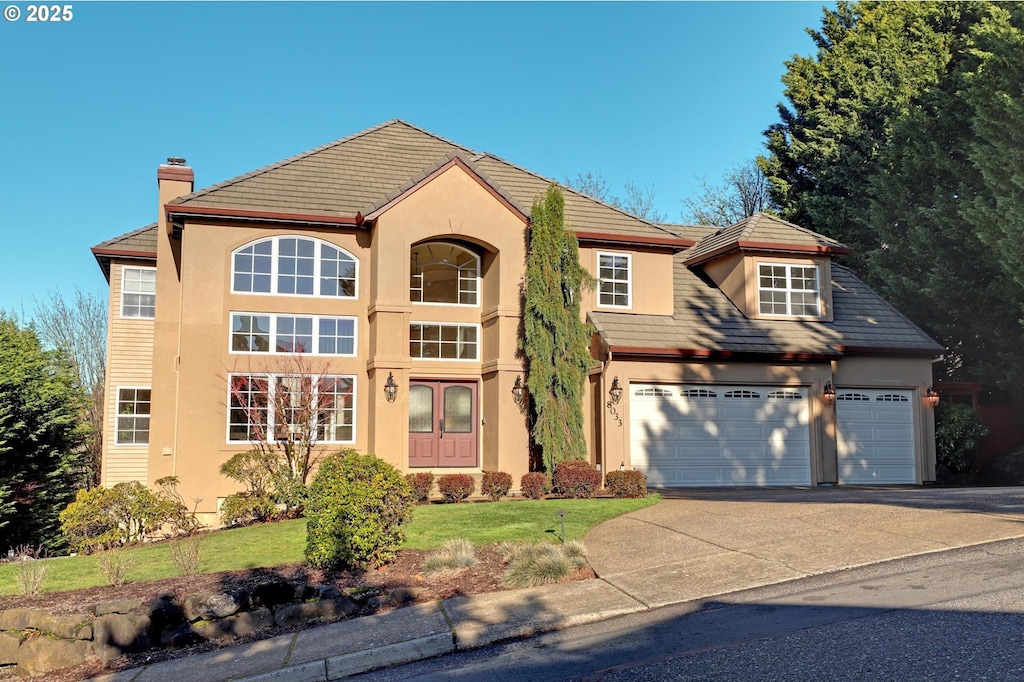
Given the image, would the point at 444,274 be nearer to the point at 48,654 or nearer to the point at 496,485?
the point at 496,485

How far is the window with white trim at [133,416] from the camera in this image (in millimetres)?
19391

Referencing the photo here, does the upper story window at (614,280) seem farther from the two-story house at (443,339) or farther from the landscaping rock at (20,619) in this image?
the landscaping rock at (20,619)

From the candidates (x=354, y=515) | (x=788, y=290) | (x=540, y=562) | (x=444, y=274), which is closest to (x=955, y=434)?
(x=788, y=290)

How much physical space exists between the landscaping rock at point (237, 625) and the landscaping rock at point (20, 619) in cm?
154

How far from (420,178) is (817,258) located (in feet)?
33.7

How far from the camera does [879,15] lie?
3328cm

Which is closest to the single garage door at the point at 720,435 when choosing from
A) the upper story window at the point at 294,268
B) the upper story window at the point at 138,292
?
the upper story window at the point at 294,268

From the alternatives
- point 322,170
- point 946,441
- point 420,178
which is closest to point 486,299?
point 420,178

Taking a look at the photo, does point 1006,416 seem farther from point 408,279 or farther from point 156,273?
point 156,273

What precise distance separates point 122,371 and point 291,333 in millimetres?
4458

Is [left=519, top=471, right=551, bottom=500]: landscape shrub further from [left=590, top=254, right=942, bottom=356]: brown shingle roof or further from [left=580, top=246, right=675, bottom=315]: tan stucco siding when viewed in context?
[left=580, top=246, right=675, bottom=315]: tan stucco siding

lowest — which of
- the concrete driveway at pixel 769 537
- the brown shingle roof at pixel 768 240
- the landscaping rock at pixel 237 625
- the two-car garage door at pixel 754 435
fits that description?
the landscaping rock at pixel 237 625

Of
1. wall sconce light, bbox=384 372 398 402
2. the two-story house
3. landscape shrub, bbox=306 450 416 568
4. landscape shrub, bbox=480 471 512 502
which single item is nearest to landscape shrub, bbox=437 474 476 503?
landscape shrub, bbox=480 471 512 502

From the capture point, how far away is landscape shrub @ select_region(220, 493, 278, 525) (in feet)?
51.1
